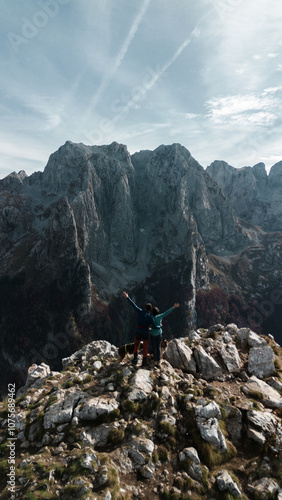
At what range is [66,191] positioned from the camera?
585 feet

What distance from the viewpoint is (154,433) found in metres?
10.3

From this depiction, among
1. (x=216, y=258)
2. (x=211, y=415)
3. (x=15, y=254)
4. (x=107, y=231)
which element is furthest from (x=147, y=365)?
(x=216, y=258)

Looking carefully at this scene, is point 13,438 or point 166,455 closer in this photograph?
point 166,455

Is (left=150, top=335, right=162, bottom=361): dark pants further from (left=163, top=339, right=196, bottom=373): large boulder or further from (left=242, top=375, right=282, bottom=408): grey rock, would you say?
(left=242, top=375, right=282, bottom=408): grey rock

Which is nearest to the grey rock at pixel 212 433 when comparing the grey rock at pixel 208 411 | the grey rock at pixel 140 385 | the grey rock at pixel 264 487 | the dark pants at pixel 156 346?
the grey rock at pixel 208 411

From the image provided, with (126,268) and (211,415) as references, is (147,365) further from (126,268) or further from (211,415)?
(126,268)

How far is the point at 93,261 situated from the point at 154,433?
16022cm

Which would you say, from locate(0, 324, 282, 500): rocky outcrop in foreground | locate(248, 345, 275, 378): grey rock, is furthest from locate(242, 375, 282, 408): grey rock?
locate(248, 345, 275, 378): grey rock

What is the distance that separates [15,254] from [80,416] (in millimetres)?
157547
